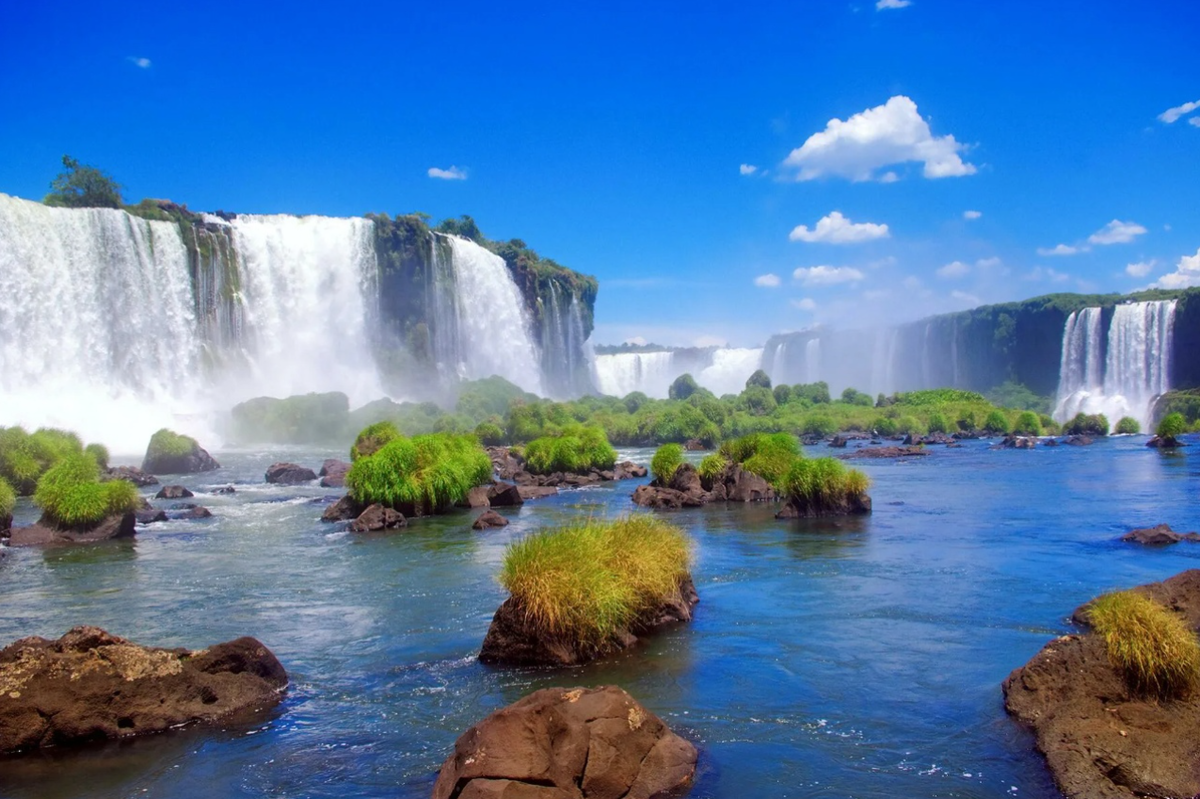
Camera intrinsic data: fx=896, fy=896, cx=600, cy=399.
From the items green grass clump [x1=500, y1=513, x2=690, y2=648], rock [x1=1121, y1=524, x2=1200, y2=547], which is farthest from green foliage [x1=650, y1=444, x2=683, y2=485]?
green grass clump [x1=500, y1=513, x2=690, y2=648]

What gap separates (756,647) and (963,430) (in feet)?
247

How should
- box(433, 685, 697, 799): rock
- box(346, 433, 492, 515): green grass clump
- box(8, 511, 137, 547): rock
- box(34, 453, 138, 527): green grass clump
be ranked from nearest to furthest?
1. box(433, 685, 697, 799): rock
2. box(8, 511, 137, 547): rock
3. box(34, 453, 138, 527): green grass clump
4. box(346, 433, 492, 515): green grass clump

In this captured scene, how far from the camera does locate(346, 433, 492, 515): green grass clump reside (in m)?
27.7

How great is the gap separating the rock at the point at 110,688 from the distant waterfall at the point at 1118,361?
302ft

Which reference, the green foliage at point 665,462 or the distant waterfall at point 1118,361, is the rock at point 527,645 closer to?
the green foliage at point 665,462

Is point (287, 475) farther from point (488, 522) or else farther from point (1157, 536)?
point (1157, 536)

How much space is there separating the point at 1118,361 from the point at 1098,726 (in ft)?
313

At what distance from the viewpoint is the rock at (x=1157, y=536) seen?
2048 centimetres

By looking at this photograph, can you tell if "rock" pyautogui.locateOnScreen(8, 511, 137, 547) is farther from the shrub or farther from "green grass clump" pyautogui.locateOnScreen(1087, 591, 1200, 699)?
the shrub

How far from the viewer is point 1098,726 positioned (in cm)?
818

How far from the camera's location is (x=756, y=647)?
12.6m

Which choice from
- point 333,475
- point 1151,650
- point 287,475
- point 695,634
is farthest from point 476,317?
point 1151,650

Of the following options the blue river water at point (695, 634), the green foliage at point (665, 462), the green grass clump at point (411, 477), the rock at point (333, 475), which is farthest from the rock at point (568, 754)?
the rock at point (333, 475)

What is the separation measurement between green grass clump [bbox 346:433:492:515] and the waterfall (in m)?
67.6
